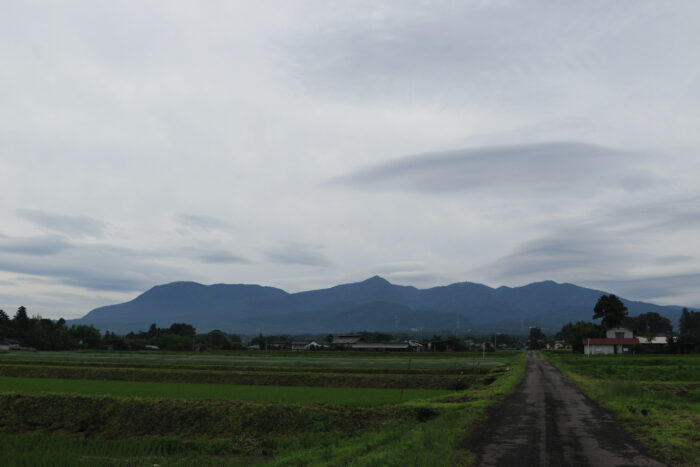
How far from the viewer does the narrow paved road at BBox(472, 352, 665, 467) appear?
15430 mm

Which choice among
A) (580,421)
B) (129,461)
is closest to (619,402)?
(580,421)

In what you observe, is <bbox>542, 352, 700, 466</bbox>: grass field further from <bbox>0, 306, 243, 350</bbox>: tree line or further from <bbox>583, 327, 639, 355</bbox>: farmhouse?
<bbox>0, 306, 243, 350</bbox>: tree line

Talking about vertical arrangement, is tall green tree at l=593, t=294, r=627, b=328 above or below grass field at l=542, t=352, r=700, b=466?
above

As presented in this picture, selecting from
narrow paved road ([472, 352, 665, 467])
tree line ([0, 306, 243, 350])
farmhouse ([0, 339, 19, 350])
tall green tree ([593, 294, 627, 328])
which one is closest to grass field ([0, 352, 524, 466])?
narrow paved road ([472, 352, 665, 467])

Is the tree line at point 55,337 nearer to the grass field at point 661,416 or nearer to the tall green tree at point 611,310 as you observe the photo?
the tall green tree at point 611,310

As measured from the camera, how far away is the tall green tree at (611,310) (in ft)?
470

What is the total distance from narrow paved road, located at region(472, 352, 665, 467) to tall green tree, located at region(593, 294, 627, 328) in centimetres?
12968

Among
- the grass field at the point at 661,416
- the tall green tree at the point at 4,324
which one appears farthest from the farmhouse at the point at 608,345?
the tall green tree at the point at 4,324

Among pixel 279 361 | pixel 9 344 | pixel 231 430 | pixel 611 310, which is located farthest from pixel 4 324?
pixel 611 310

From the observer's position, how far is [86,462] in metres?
19.5

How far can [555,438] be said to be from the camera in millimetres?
18656

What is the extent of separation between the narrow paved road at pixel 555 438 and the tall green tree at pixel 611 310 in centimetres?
12968

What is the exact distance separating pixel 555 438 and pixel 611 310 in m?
142

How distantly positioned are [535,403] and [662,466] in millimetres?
14790
